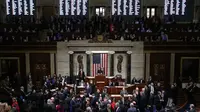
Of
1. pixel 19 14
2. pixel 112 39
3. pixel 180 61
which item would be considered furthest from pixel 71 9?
pixel 180 61

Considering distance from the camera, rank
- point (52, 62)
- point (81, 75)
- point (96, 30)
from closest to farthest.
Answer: point (81, 75), point (52, 62), point (96, 30)

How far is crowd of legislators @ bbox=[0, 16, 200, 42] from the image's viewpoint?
1024 inches

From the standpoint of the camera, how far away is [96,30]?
86.5 ft

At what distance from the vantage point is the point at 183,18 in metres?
30.8

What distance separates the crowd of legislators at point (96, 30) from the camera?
26.0m

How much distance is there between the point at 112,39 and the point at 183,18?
30.2 feet

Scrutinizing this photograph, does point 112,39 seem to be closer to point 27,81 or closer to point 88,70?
point 88,70

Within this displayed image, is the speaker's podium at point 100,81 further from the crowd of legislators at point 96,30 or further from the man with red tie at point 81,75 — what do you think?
the crowd of legislators at point 96,30

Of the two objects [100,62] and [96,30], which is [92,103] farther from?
[96,30]

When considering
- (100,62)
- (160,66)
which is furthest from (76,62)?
(160,66)

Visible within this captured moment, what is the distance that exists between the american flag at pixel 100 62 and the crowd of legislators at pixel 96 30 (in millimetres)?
1529

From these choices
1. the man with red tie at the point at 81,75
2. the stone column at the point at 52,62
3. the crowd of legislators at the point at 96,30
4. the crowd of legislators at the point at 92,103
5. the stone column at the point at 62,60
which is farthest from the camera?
the crowd of legislators at the point at 96,30

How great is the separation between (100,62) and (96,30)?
278 cm

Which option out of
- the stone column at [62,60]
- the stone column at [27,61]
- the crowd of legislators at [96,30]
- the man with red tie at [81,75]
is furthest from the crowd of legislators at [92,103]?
the crowd of legislators at [96,30]
